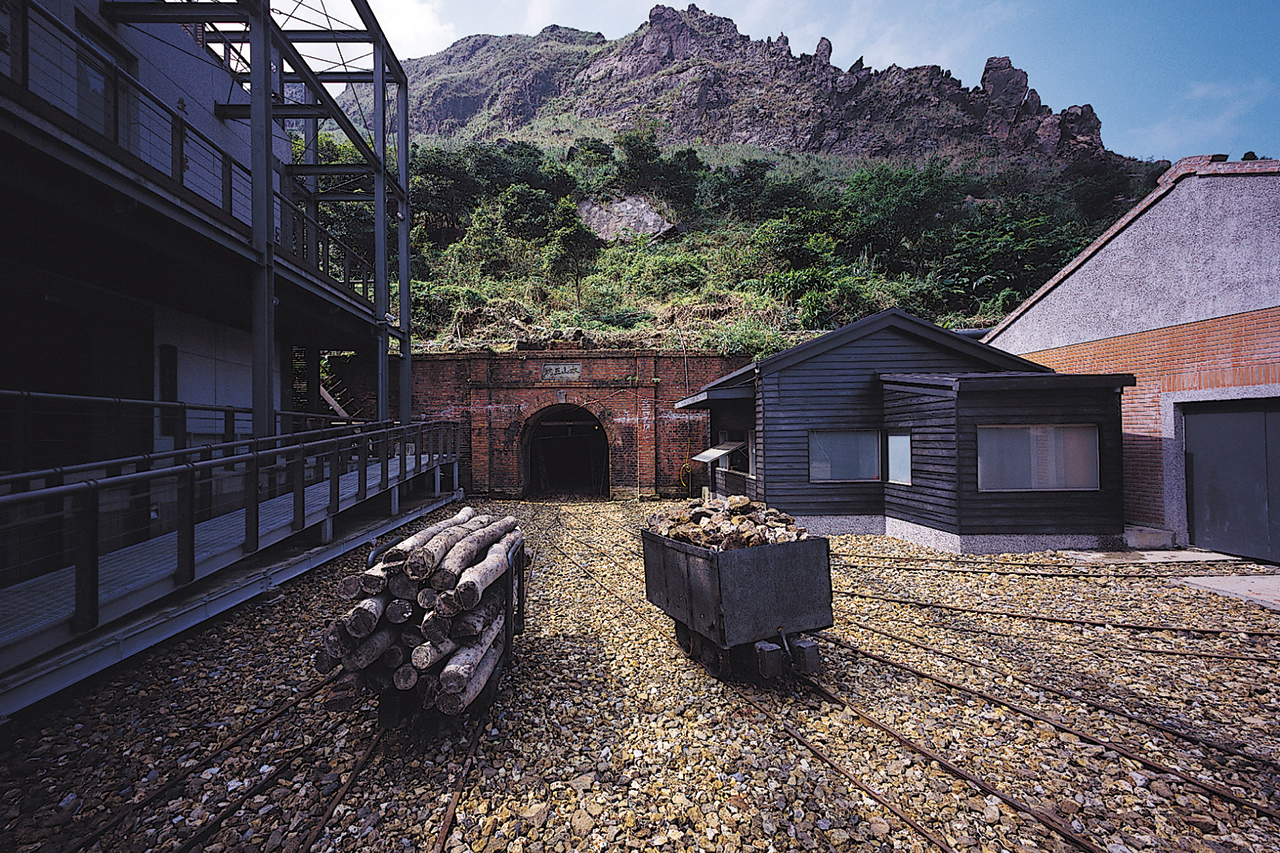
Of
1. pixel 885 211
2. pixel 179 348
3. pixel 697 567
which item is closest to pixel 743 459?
pixel 697 567

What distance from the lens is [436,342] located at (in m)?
18.9

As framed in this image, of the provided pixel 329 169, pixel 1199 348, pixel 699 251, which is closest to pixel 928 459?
pixel 1199 348

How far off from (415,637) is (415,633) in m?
0.05

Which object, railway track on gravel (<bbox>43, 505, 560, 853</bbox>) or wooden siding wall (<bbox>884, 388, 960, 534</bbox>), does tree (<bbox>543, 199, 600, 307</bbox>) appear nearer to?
wooden siding wall (<bbox>884, 388, 960, 534</bbox>)

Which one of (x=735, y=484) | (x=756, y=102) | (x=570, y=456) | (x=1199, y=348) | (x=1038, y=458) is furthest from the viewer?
(x=756, y=102)

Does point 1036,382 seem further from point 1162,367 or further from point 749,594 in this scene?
point 749,594

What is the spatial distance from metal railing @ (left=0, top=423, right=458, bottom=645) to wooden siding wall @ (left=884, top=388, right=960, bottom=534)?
34.0 ft

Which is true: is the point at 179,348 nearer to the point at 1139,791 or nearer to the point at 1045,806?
the point at 1045,806

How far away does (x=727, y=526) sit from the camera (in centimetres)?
503

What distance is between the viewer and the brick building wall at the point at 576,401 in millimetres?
16047

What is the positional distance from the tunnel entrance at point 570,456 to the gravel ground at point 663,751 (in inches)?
552

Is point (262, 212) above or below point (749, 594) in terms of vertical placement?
above

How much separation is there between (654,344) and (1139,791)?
16.3 metres

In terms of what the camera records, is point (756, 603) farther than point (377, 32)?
No
